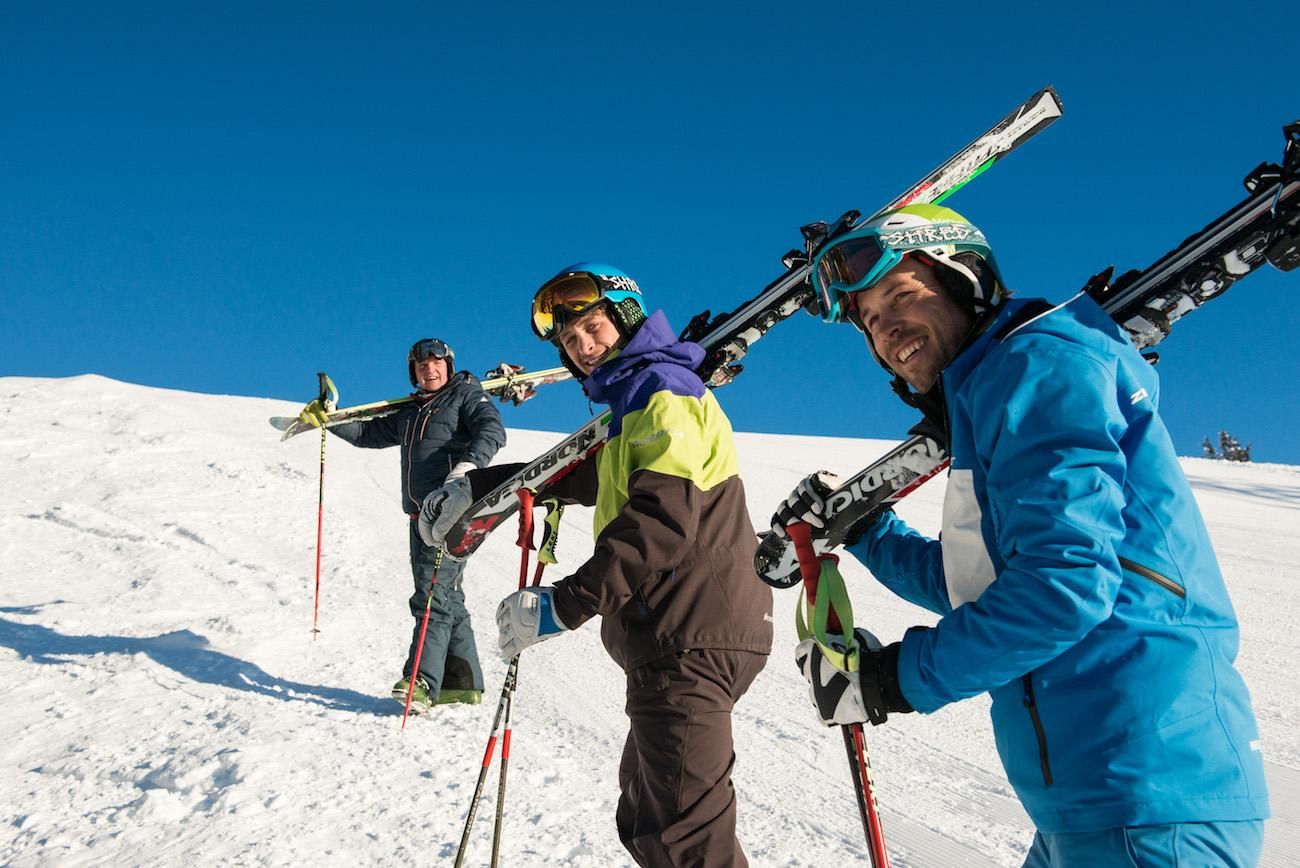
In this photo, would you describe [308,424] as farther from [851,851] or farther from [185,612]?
A: [851,851]

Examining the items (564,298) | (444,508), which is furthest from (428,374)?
(564,298)

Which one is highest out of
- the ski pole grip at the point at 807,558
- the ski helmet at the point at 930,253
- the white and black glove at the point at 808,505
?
the ski helmet at the point at 930,253

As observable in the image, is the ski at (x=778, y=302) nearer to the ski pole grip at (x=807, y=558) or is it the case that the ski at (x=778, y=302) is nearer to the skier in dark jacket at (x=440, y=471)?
the skier in dark jacket at (x=440, y=471)

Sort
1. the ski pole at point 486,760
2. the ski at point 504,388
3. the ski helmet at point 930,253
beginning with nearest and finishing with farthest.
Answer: the ski helmet at point 930,253 < the ski pole at point 486,760 < the ski at point 504,388

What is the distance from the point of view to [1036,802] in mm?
1521

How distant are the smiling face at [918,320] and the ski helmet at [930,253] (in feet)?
0.07

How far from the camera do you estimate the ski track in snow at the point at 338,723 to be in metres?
3.59

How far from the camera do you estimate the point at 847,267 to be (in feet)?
6.52

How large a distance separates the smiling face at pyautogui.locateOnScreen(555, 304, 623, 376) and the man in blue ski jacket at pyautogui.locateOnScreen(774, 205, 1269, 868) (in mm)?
2029

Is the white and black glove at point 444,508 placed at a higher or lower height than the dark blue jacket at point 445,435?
lower

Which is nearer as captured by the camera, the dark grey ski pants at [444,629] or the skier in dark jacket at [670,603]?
the skier in dark jacket at [670,603]

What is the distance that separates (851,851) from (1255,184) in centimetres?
284

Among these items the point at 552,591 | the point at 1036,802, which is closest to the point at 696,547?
the point at 552,591

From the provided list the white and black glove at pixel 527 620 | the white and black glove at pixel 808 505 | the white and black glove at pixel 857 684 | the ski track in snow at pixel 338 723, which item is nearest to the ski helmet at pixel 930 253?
the white and black glove at pixel 808 505
